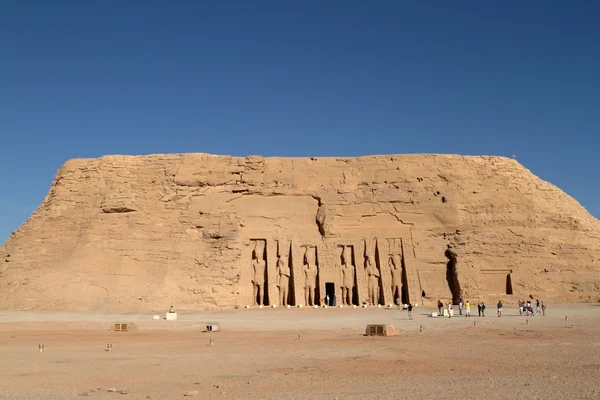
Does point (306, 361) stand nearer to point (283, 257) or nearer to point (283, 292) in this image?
point (283, 292)

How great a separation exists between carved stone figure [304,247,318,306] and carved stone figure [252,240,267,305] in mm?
2363

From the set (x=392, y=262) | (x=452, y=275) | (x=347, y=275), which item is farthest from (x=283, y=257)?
(x=452, y=275)

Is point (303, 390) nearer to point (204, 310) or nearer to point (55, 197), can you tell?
point (204, 310)

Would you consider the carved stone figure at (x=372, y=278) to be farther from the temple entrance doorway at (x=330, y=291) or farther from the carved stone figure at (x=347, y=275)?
the temple entrance doorway at (x=330, y=291)

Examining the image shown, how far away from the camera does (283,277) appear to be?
3519cm

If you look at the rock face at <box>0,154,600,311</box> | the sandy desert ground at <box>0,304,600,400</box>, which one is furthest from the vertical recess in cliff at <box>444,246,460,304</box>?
the sandy desert ground at <box>0,304,600,400</box>

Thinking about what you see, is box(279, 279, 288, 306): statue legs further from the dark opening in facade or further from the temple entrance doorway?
the dark opening in facade

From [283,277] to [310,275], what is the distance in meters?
1.52

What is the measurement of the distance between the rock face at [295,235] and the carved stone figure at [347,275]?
0.08 metres

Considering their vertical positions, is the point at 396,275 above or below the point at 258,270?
below

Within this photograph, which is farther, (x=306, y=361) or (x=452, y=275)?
(x=452, y=275)

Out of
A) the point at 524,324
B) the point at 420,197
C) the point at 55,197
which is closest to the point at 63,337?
the point at 524,324

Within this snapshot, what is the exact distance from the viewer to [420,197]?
36969 mm

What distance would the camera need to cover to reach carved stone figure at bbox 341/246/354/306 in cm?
3484
